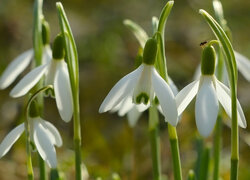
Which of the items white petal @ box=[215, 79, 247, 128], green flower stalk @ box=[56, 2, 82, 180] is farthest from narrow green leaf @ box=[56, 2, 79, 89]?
white petal @ box=[215, 79, 247, 128]

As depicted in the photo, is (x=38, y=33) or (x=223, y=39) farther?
(x=38, y=33)

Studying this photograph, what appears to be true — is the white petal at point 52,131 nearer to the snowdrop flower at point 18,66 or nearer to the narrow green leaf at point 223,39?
the snowdrop flower at point 18,66

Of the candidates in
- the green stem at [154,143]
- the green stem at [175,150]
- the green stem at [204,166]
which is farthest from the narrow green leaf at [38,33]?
the green stem at [204,166]

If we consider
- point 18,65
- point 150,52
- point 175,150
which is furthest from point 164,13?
point 18,65

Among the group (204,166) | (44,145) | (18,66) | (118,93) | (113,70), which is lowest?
(204,166)

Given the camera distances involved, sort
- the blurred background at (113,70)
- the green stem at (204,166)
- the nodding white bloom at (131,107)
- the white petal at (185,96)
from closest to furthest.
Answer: the white petal at (185,96) < the nodding white bloom at (131,107) < the green stem at (204,166) < the blurred background at (113,70)

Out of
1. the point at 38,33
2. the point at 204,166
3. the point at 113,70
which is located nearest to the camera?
the point at 38,33

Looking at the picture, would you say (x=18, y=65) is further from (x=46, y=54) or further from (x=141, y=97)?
(x=141, y=97)
